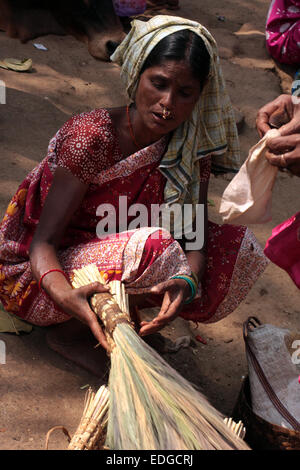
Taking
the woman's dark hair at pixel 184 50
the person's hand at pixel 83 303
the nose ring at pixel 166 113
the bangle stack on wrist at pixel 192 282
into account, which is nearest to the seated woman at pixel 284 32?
the woman's dark hair at pixel 184 50

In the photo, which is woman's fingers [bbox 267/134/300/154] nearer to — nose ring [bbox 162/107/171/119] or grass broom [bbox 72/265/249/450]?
nose ring [bbox 162/107/171/119]

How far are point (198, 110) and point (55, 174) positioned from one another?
0.63 m

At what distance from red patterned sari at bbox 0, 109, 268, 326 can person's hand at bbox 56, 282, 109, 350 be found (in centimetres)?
21

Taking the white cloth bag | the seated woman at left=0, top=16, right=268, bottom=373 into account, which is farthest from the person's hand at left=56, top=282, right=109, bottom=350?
the white cloth bag

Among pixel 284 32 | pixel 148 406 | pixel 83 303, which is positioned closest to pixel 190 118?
pixel 83 303

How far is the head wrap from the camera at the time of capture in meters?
2.33

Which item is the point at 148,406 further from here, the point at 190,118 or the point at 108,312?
the point at 190,118

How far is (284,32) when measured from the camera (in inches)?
213

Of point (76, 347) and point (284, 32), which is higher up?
point (284, 32)

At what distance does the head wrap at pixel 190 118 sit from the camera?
7.66 ft

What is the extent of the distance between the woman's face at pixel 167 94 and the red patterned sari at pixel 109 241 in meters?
0.15

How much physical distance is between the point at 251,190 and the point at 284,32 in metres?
3.65

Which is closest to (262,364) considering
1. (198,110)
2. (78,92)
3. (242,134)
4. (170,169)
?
(170,169)

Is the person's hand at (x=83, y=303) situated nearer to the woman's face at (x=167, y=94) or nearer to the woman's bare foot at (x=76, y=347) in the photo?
the woman's bare foot at (x=76, y=347)
